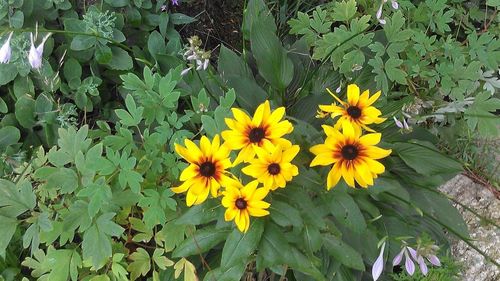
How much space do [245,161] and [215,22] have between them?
1246 millimetres

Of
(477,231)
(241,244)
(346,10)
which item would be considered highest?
(346,10)

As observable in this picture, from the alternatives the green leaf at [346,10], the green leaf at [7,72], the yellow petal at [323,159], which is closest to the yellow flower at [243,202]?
the yellow petal at [323,159]

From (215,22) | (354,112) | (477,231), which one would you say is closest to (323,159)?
(354,112)

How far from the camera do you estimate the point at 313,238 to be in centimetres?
145

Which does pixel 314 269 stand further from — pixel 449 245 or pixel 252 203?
pixel 449 245

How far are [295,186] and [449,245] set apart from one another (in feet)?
2.26

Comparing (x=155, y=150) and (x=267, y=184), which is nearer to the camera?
(x=267, y=184)

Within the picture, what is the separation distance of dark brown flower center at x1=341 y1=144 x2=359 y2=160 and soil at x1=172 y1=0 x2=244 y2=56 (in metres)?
1.16

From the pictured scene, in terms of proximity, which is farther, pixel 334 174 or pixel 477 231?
pixel 477 231

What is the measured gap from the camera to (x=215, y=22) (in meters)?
2.35

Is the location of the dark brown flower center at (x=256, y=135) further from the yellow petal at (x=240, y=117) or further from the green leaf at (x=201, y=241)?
the green leaf at (x=201, y=241)

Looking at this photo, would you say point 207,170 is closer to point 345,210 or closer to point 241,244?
point 241,244

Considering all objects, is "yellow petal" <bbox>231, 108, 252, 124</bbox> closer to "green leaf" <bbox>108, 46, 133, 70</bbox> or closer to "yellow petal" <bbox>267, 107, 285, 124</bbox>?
"yellow petal" <bbox>267, 107, 285, 124</bbox>

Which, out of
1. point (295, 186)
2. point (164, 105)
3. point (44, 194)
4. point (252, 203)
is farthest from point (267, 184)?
point (44, 194)
